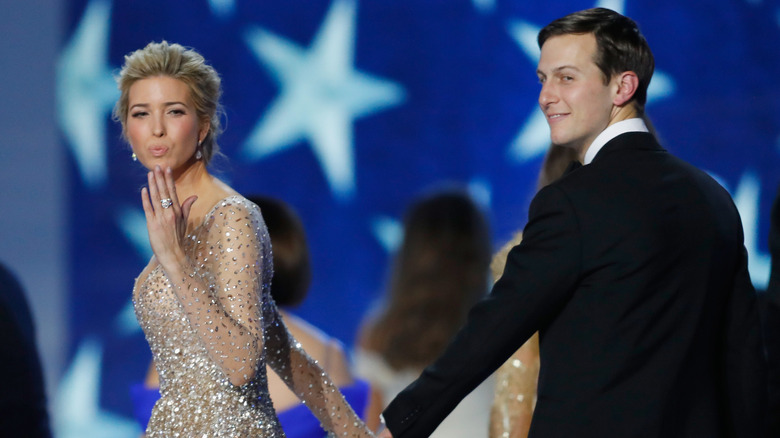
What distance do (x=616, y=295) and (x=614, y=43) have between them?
1.57 feet

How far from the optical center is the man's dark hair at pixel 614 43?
1.73 m

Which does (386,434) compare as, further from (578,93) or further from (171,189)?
(578,93)

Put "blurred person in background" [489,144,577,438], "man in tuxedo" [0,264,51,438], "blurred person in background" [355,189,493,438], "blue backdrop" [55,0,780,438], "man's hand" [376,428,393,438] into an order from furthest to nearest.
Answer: "blue backdrop" [55,0,780,438]
"man in tuxedo" [0,264,51,438]
"blurred person in background" [355,189,493,438]
"blurred person in background" [489,144,577,438]
"man's hand" [376,428,393,438]

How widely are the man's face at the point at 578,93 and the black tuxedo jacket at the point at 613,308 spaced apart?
66mm

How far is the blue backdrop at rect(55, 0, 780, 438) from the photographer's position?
3992 mm

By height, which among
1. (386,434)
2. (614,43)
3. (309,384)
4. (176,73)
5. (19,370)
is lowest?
(386,434)

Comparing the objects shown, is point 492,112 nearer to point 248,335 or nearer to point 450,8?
point 450,8

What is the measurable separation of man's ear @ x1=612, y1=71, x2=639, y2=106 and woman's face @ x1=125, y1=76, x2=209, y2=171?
881mm

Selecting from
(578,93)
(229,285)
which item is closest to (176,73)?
(229,285)

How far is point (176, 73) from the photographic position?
6.59ft

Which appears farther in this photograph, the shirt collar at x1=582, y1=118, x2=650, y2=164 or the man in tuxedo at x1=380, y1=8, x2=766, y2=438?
the shirt collar at x1=582, y1=118, x2=650, y2=164

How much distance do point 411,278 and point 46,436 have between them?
1868 mm

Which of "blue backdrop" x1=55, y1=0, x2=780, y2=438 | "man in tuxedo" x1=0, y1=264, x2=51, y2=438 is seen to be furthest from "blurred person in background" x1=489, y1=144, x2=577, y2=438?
"man in tuxedo" x1=0, y1=264, x2=51, y2=438

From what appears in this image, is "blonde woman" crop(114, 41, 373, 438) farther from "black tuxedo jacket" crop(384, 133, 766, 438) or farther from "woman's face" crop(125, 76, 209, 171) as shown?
"black tuxedo jacket" crop(384, 133, 766, 438)
